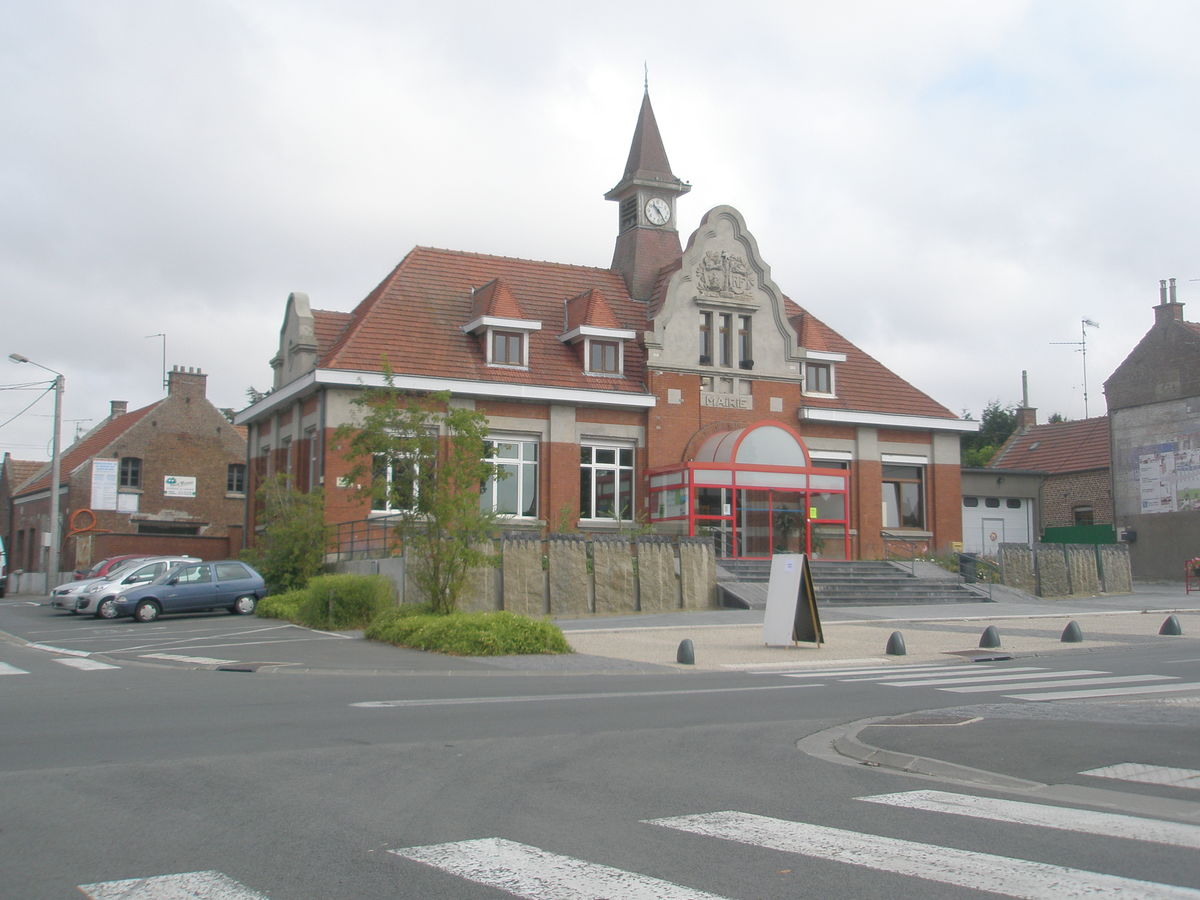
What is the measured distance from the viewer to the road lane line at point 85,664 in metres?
16.8

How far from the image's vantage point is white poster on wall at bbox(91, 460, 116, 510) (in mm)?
53219

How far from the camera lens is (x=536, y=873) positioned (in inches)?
222

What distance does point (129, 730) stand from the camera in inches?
404

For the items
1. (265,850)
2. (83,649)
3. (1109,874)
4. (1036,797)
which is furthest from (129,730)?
(83,649)

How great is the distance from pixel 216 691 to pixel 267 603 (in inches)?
567

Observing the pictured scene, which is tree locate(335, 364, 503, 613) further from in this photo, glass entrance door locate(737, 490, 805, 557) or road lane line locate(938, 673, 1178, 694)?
glass entrance door locate(737, 490, 805, 557)

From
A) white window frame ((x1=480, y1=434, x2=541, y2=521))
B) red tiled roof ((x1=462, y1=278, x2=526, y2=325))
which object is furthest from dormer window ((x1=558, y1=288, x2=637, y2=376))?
white window frame ((x1=480, y1=434, x2=541, y2=521))

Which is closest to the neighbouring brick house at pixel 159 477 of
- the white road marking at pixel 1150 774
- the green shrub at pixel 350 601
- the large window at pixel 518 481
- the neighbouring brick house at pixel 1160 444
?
the large window at pixel 518 481

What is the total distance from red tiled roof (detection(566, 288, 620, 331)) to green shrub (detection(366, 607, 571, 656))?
52.9 ft

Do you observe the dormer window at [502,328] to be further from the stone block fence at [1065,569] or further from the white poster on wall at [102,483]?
the white poster on wall at [102,483]

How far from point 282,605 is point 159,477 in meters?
31.8

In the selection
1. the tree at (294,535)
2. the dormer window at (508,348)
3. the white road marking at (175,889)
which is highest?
the dormer window at (508,348)

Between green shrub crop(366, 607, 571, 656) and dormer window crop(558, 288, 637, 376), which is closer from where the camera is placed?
green shrub crop(366, 607, 571, 656)

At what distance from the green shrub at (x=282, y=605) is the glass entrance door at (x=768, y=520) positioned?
12959mm
